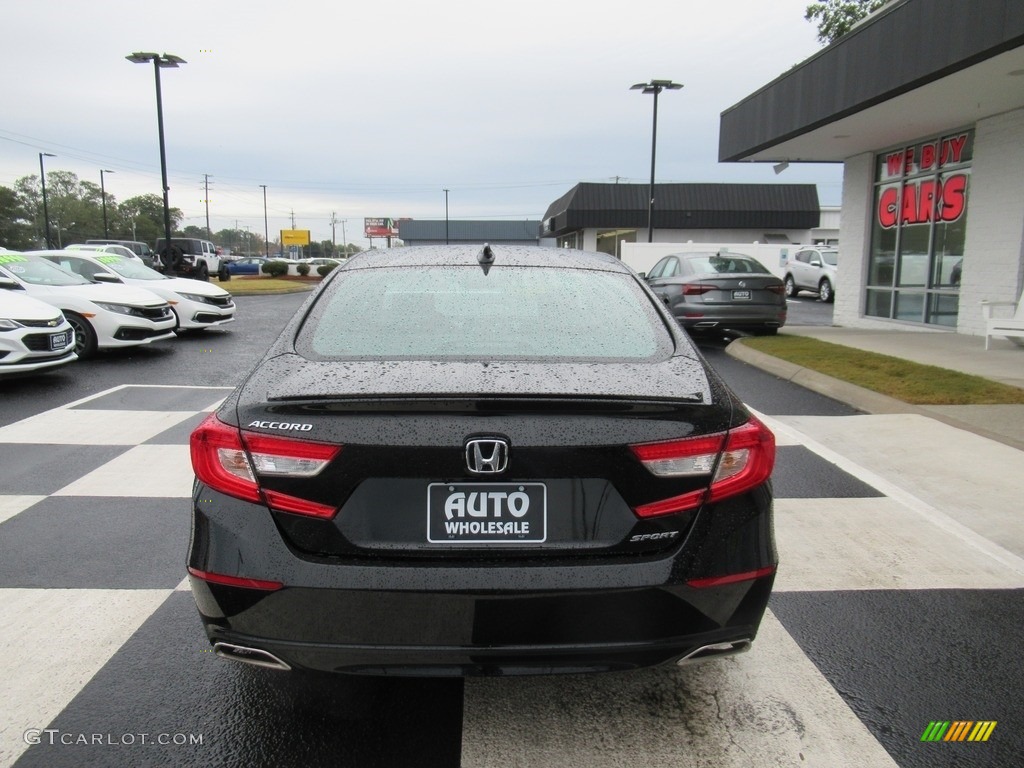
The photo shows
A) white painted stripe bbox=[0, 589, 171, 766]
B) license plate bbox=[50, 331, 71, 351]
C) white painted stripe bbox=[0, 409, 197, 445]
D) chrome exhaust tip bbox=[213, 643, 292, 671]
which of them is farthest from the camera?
license plate bbox=[50, 331, 71, 351]

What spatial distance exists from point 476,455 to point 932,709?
1833 millimetres

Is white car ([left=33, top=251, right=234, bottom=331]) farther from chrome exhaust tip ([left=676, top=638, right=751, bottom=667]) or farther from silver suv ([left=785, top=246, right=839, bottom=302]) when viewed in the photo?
silver suv ([left=785, top=246, right=839, bottom=302])

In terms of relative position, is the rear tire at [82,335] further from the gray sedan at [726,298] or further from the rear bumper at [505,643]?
the rear bumper at [505,643]

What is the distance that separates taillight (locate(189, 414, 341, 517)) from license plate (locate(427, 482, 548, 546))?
0.29 metres

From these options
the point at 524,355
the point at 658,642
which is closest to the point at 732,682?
the point at 658,642

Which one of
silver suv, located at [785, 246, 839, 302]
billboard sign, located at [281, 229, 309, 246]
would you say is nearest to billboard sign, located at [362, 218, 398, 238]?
billboard sign, located at [281, 229, 309, 246]

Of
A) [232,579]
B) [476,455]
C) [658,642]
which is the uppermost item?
[476,455]

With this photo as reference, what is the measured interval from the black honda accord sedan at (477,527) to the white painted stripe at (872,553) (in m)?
1.61

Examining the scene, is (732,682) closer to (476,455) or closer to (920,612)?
(920,612)

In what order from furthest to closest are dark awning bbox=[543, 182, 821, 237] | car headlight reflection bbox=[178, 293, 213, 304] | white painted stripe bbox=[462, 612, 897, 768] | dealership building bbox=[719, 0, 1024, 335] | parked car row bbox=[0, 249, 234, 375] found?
dark awning bbox=[543, 182, 821, 237] → car headlight reflection bbox=[178, 293, 213, 304] → dealership building bbox=[719, 0, 1024, 335] → parked car row bbox=[0, 249, 234, 375] → white painted stripe bbox=[462, 612, 897, 768]

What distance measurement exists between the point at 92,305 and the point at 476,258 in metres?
8.97

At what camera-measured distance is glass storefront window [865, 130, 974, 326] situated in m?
13.1

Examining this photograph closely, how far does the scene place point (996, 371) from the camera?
8.95m

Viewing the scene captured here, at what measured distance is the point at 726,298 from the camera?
12297 mm
